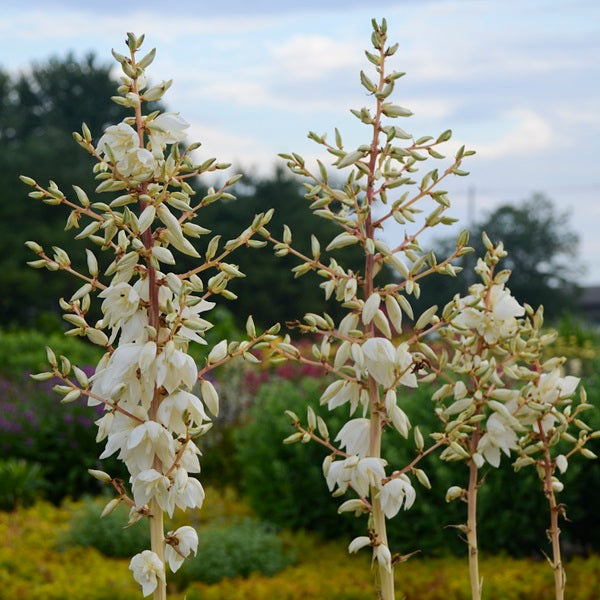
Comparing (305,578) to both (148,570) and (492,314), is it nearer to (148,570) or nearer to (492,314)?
(492,314)

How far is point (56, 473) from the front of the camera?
30.0 feet

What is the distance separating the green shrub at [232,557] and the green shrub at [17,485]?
2.40 meters

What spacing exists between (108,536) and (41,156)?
2828 cm

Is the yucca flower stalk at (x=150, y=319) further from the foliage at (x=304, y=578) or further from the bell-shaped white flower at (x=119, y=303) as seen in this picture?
the foliage at (x=304, y=578)

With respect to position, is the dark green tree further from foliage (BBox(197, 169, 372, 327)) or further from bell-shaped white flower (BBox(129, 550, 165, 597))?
bell-shaped white flower (BBox(129, 550, 165, 597))

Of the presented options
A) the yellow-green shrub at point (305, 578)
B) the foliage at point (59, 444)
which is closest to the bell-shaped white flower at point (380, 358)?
the yellow-green shrub at point (305, 578)

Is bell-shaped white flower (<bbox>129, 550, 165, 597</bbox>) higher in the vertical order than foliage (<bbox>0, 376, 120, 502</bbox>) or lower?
higher

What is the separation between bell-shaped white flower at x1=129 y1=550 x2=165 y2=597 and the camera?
2283mm

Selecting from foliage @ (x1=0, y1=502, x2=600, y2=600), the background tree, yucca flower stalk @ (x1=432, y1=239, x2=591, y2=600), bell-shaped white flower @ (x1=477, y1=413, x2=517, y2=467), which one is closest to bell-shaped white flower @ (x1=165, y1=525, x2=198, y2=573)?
yucca flower stalk @ (x1=432, y1=239, x2=591, y2=600)

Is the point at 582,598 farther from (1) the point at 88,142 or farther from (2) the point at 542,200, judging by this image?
(2) the point at 542,200

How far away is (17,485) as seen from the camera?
8195 millimetres

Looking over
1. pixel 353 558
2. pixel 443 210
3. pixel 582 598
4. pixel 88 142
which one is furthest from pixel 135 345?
pixel 353 558

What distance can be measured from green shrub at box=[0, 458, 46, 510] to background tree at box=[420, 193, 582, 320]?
3907 centimetres

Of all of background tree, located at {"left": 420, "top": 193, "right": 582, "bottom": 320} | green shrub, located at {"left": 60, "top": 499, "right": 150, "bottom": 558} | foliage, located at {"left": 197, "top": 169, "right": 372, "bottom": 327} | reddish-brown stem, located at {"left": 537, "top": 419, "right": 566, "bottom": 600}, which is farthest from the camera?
background tree, located at {"left": 420, "top": 193, "right": 582, "bottom": 320}
